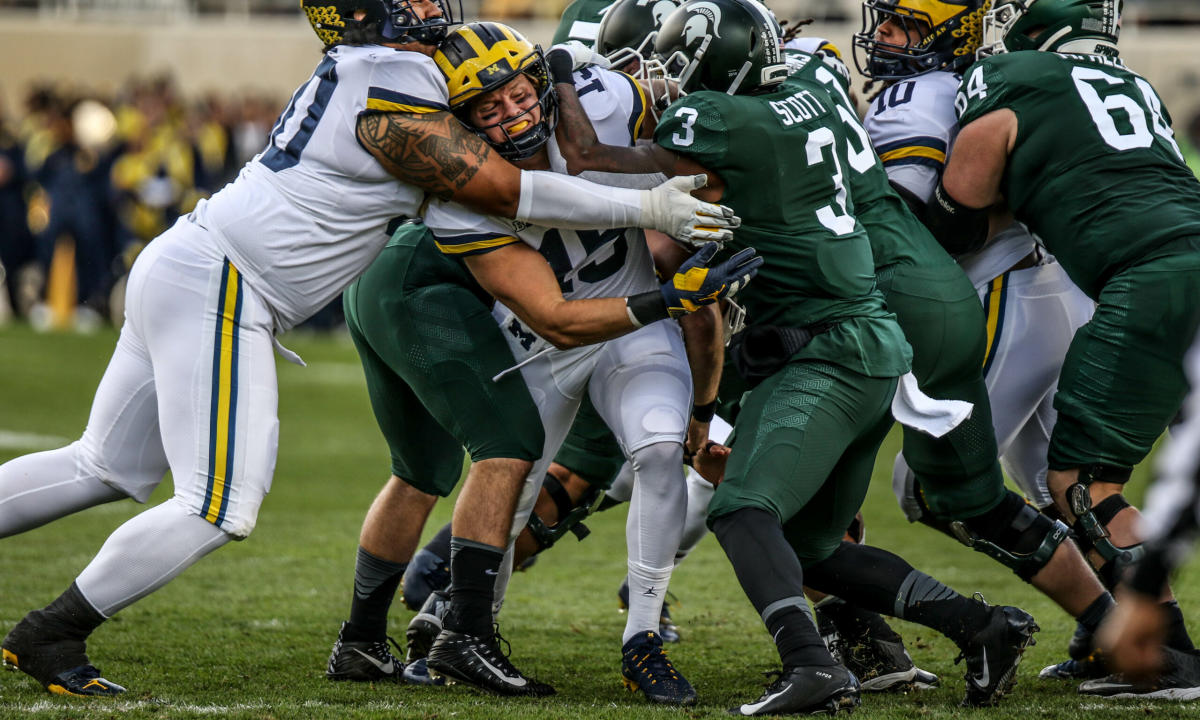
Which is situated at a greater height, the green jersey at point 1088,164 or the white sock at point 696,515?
the green jersey at point 1088,164

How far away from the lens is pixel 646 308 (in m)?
3.93

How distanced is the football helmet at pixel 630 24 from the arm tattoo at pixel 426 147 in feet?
3.25

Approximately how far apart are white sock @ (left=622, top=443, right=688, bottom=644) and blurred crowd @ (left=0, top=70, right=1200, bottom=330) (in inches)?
519

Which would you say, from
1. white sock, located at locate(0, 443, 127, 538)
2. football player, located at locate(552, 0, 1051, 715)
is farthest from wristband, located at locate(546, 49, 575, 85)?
white sock, located at locate(0, 443, 127, 538)

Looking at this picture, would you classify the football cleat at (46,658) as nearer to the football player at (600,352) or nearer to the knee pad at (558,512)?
the football player at (600,352)

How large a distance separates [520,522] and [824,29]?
53.5 feet

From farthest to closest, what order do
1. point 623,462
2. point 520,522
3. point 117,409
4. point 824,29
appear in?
point 824,29 < point 623,462 < point 520,522 < point 117,409

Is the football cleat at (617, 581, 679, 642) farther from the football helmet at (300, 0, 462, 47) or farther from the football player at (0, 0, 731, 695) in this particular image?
the football helmet at (300, 0, 462, 47)

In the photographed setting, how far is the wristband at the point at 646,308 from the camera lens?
3918mm

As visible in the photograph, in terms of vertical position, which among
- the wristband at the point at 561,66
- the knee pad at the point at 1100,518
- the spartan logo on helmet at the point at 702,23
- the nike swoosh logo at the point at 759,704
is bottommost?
the nike swoosh logo at the point at 759,704

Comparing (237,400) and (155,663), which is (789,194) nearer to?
(237,400)

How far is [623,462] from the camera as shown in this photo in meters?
5.25

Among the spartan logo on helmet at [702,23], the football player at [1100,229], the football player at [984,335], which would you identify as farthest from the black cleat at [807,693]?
the spartan logo on helmet at [702,23]

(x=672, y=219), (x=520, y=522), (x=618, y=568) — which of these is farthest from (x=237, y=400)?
(x=618, y=568)
